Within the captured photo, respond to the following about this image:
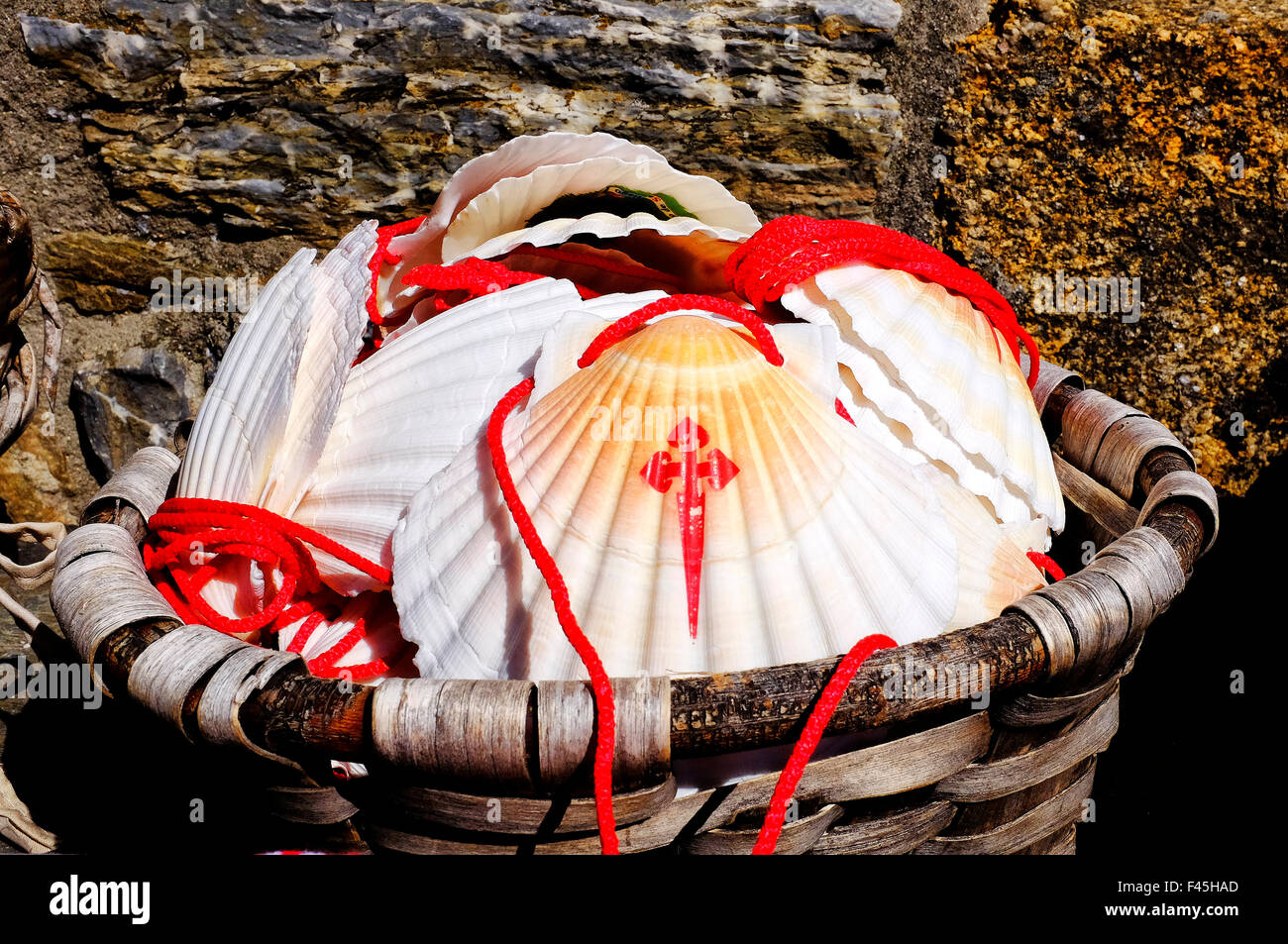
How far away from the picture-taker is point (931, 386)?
2.74 ft

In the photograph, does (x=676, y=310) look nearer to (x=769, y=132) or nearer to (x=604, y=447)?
(x=604, y=447)

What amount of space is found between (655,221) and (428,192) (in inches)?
16.0

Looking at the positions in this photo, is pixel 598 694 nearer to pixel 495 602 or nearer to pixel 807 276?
pixel 495 602

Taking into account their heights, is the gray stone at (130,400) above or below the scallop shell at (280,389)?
below

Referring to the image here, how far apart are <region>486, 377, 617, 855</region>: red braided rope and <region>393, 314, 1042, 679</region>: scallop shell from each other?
1.2 inches

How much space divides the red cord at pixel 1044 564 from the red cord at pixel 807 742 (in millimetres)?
306

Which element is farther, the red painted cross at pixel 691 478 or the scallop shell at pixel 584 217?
the scallop shell at pixel 584 217

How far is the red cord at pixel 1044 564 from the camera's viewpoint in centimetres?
84

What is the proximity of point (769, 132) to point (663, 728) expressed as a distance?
0.85 m
